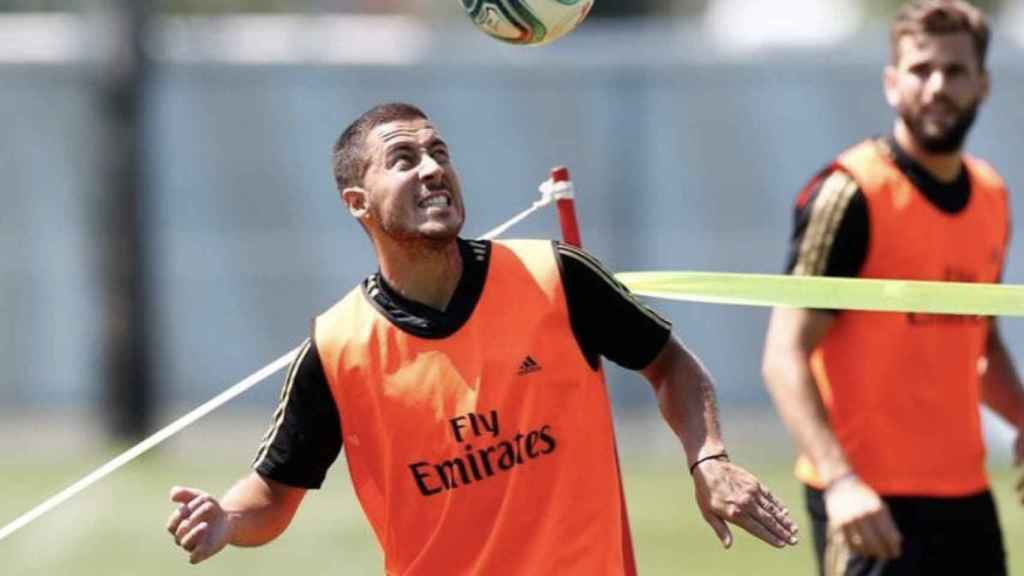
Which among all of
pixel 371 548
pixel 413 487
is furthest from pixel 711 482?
pixel 371 548

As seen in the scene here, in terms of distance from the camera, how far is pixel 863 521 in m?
7.19

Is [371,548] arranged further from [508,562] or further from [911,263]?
[508,562]

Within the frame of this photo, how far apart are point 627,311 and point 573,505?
49cm

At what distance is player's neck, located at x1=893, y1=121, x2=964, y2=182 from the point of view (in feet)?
25.6

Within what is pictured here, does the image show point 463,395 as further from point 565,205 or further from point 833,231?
point 833,231

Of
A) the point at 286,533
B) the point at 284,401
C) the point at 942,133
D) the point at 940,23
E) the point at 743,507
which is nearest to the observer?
the point at 743,507

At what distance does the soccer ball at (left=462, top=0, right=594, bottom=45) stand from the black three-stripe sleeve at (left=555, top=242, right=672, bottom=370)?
774mm

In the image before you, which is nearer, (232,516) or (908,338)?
(232,516)

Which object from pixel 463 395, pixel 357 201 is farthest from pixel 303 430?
pixel 357 201

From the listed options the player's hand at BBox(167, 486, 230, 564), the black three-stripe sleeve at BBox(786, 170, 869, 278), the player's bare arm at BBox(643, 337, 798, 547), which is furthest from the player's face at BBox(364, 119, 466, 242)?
the black three-stripe sleeve at BBox(786, 170, 869, 278)

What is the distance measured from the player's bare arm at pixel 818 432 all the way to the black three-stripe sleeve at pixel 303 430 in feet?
5.54

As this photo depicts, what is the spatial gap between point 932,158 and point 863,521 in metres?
1.27

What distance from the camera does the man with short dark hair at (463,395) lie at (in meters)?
6.06

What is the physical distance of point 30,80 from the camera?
948 inches
